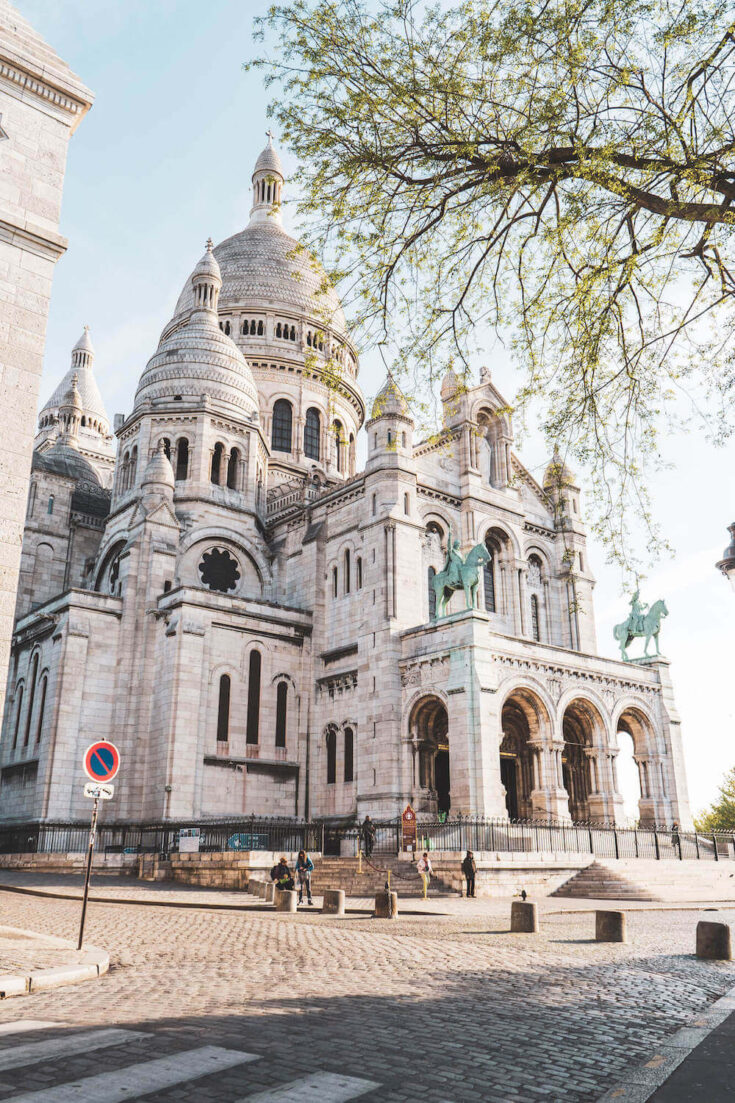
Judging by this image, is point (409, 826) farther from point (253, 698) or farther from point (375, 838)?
point (253, 698)

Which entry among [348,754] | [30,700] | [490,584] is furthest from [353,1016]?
[490,584]

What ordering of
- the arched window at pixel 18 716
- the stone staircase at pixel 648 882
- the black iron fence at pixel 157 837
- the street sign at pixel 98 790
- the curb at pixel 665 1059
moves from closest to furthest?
the curb at pixel 665 1059, the street sign at pixel 98 790, the stone staircase at pixel 648 882, the black iron fence at pixel 157 837, the arched window at pixel 18 716

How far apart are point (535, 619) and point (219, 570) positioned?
1486 cm

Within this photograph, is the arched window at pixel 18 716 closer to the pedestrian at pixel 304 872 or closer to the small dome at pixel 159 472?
the small dome at pixel 159 472

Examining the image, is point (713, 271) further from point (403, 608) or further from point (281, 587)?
point (281, 587)

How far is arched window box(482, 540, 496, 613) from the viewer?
129ft

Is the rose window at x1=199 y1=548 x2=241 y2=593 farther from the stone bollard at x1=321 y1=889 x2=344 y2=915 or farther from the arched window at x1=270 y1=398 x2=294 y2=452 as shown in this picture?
the stone bollard at x1=321 y1=889 x2=344 y2=915

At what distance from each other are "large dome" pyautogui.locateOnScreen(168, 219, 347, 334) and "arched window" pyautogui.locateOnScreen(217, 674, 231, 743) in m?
25.3

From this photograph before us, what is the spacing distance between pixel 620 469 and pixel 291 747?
26687 millimetres

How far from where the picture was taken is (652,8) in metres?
10.8

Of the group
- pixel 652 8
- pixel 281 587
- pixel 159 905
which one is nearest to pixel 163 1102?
pixel 652 8

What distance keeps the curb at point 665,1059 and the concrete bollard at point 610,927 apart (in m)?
5.63

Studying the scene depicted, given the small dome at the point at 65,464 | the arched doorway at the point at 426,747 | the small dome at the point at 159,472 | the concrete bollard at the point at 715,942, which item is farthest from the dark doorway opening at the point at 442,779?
the concrete bollard at the point at 715,942

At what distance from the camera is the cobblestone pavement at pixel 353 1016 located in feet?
19.3
